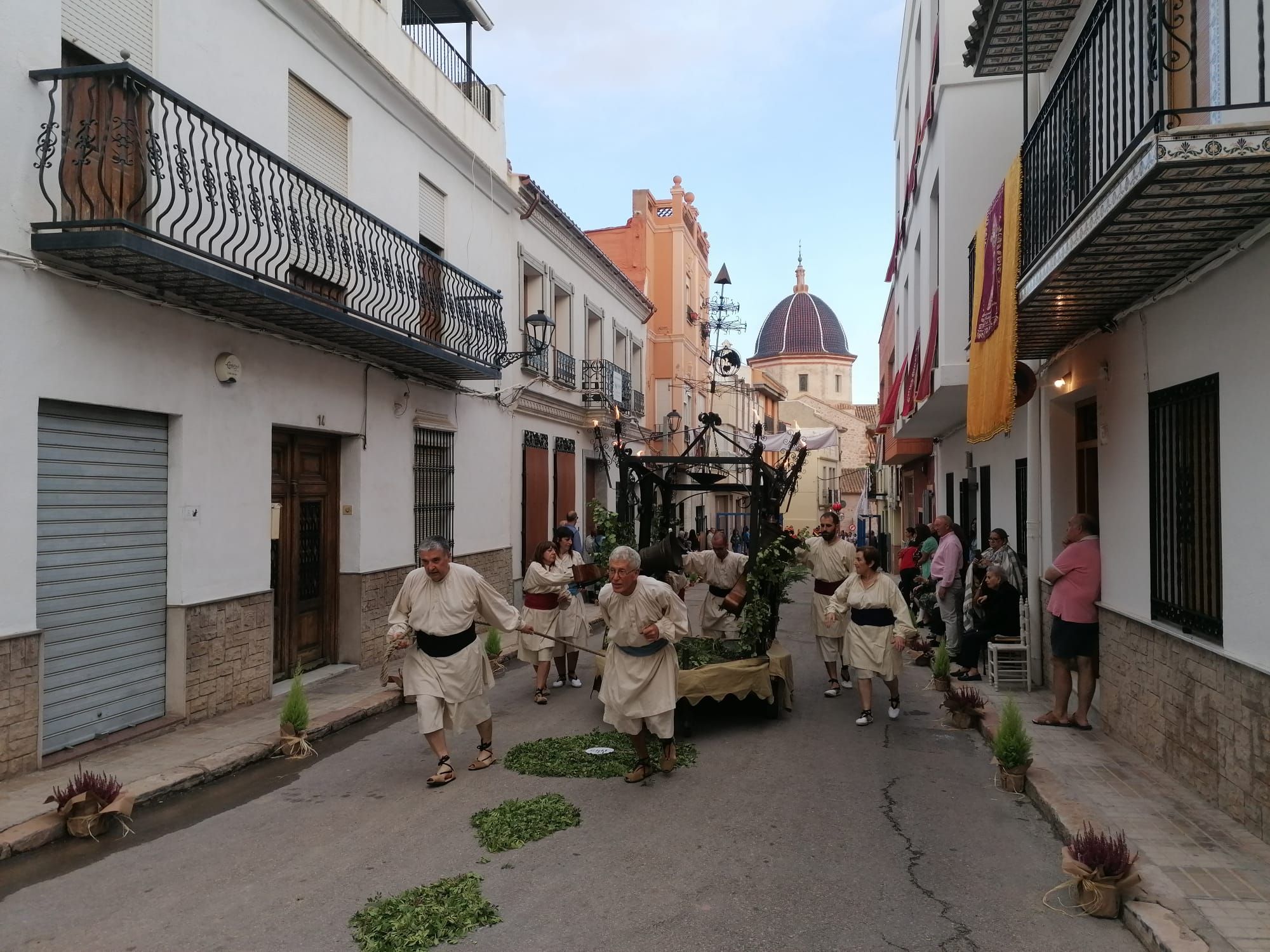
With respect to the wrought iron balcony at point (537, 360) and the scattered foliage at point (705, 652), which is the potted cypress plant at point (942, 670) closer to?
the scattered foliage at point (705, 652)

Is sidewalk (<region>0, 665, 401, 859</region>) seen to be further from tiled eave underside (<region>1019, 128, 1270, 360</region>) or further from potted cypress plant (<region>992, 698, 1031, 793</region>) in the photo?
tiled eave underside (<region>1019, 128, 1270, 360</region>)

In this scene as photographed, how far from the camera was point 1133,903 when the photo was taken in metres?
4.32

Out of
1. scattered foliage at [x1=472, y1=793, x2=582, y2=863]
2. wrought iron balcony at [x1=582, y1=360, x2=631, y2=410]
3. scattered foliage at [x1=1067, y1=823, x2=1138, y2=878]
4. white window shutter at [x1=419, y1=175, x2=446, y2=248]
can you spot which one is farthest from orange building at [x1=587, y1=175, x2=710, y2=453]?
scattered foliage at [x1=1067, y1=823, x2=1138, y2=878]

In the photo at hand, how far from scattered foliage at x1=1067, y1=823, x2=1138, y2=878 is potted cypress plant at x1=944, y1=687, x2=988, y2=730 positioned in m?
3.68

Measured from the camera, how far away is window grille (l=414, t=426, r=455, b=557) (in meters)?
13.1

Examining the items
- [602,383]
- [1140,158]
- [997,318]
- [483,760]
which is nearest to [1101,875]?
[1140,158]

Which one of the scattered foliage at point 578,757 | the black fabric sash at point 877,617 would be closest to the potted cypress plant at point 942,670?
the black fabric sash at point 877,617

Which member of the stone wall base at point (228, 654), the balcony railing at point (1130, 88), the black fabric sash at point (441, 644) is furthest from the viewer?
the stone wall base at point (228, 654)

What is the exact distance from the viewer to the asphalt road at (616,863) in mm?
4207

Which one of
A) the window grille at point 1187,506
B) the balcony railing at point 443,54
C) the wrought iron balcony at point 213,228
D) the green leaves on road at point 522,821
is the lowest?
the green leaves on road at point 522,821

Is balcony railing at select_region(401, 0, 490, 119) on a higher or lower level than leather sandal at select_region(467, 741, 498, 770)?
higher

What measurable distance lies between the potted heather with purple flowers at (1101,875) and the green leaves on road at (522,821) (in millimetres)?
2785

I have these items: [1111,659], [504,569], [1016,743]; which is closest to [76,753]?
[1016,743]

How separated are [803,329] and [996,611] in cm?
6090
